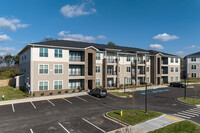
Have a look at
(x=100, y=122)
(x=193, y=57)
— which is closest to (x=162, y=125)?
(x=100, y=122)

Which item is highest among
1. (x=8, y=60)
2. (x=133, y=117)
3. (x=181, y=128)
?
(x=8, y=60)

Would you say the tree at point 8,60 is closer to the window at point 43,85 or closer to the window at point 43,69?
the window at point 43,69

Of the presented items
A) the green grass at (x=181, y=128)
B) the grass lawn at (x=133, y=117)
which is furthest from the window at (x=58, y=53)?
the green grass at (x=181, y=128)

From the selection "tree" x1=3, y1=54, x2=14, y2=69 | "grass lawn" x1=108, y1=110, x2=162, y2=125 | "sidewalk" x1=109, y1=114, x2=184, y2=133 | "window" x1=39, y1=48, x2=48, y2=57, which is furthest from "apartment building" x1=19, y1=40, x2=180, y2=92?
"tree" x1=3, y1=54, x2=14, y2=69

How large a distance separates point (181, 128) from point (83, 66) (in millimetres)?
24358

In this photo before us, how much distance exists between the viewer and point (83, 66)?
3278 cm

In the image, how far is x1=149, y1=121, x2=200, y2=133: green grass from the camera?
11594 millimetres

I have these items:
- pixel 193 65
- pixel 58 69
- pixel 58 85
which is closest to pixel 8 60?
pixel 58 69

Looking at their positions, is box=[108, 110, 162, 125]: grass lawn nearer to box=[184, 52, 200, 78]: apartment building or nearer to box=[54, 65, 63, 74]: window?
box=[54, 65, 63, 74]: window

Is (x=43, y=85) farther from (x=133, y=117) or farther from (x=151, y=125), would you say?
(x=151, y=125)

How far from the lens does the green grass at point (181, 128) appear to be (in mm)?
11594

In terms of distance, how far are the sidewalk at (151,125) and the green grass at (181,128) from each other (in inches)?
20.3

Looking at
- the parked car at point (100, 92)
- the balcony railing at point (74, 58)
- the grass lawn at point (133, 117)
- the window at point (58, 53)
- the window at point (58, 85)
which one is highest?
the window at point (58, 53)

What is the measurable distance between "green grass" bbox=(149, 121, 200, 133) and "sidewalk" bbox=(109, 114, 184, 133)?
52 centimetres
